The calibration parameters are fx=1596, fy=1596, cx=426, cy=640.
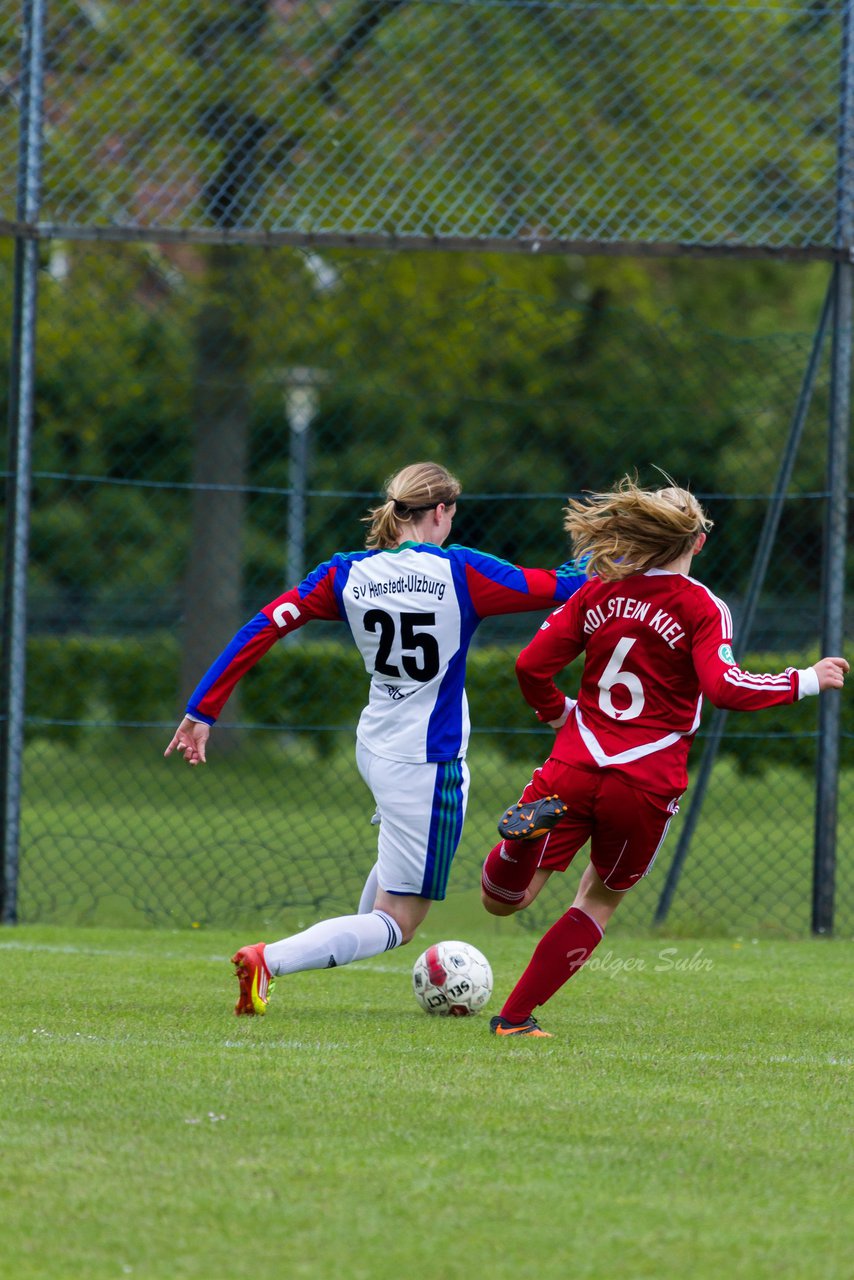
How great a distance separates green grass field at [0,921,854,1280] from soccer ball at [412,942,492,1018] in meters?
0.07

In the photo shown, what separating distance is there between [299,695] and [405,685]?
7.74 meters

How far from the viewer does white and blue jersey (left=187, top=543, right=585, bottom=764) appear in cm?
502

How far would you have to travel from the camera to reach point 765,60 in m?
11.6

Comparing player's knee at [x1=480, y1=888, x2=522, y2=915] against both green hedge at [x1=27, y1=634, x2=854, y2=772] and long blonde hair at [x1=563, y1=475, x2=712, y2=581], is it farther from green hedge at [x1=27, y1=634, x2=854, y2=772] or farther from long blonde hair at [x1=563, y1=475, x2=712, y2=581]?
green hedge at [x1=27, y1=634, x2=854, y2=772]

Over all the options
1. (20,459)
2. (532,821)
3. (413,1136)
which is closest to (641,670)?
(532,821)

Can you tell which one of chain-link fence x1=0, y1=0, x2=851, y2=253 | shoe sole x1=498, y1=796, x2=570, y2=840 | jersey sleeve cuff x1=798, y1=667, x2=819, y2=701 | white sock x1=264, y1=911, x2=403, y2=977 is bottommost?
white sock x1=264, y1=911, x2=403, y2=977

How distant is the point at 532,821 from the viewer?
453 centimetres

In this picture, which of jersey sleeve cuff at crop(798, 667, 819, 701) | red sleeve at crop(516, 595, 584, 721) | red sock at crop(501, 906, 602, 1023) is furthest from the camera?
red sleeve at crop(516, 595, 584, 721)

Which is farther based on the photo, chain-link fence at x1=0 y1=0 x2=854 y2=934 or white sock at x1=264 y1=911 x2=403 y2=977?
chain-link fence at x1=0 y1=0 x2=854 y2=934

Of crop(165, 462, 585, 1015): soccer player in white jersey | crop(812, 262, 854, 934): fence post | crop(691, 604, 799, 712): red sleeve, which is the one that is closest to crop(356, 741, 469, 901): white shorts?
crop(165, 462, 585, 1015): soccer player in white jersey

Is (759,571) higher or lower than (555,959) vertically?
higher

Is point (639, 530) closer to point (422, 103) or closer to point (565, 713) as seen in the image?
point (565, 713)

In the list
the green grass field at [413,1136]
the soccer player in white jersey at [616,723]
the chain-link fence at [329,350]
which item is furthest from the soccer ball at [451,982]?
the chain-link fence at [329,350]

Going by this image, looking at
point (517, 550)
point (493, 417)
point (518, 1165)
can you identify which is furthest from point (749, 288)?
point (518, 1165)
